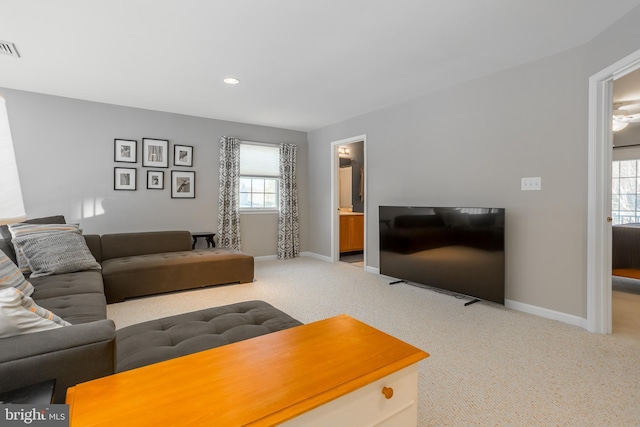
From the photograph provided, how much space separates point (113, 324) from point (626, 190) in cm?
771

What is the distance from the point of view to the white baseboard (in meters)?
2.75

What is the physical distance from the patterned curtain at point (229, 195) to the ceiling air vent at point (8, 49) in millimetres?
2686

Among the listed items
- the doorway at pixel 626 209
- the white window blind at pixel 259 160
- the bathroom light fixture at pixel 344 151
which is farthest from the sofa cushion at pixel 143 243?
the doorway at pixel 626 209

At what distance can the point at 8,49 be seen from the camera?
2844 millimetres

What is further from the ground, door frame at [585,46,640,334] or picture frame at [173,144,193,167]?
picture frame at [173,144,193,167]

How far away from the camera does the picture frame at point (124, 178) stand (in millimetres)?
4531

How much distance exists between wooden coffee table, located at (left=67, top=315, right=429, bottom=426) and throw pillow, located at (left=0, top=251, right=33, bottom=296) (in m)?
1.51

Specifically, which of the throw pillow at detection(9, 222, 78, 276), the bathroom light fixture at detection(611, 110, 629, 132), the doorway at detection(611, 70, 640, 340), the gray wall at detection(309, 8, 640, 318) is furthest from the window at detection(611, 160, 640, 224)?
the throw pillow at detection(9, 222, 78, 276)

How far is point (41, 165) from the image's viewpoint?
161 inches

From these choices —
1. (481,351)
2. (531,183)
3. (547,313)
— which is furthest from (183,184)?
(547,313)

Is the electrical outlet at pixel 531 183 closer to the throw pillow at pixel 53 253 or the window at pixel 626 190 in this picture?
the window at pixel 626 190

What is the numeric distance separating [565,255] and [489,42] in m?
2.04

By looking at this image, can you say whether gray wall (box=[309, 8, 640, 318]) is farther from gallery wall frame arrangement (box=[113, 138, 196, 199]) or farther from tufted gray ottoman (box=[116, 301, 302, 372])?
gallery wall frame arrangement (box=[113, 138, 196, 199])

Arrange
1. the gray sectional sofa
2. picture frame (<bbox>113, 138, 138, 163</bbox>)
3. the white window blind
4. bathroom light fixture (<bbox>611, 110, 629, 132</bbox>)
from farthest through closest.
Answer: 1. the white window blind
2. picture frame (<bbox>113, 138, 138, 163</bbox>)
3. bathroom light fixture (<bbox>611, 110, 629, 132</bbox>)
4. the gray sectional sofa
